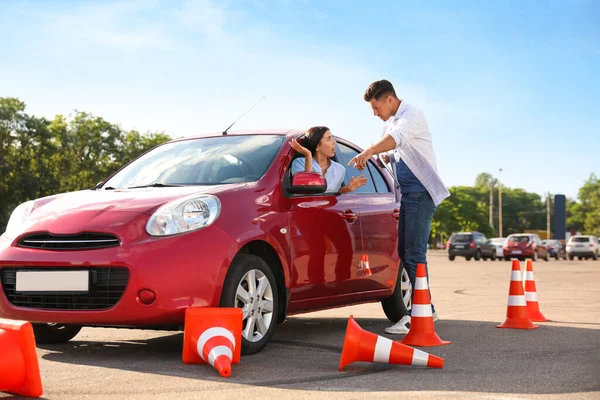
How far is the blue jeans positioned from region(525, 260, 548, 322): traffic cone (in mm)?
1891

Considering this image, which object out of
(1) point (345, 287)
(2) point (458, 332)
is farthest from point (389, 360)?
(2) point (458, 332)

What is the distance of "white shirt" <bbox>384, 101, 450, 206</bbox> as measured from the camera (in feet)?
23.8

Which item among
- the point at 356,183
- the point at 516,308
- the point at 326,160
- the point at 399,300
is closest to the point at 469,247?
the point at 399,300

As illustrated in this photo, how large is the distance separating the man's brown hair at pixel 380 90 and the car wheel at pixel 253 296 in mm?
2332

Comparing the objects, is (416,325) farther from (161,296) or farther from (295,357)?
(161,296)

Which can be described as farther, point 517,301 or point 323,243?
point 517,301

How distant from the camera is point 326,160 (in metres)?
7.17

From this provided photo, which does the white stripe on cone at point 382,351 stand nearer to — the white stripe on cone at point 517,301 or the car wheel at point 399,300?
the car wheel at point 399,300

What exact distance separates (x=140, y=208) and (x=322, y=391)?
183 cm

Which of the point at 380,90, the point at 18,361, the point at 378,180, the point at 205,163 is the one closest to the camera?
the point at 18,361

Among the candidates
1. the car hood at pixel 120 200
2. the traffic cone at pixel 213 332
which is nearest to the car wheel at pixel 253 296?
the traffic cone at pixel 213 332

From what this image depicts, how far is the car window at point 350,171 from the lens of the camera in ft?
24.4

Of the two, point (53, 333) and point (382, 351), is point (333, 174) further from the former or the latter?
point (53, 333)

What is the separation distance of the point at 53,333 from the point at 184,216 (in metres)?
1.71
